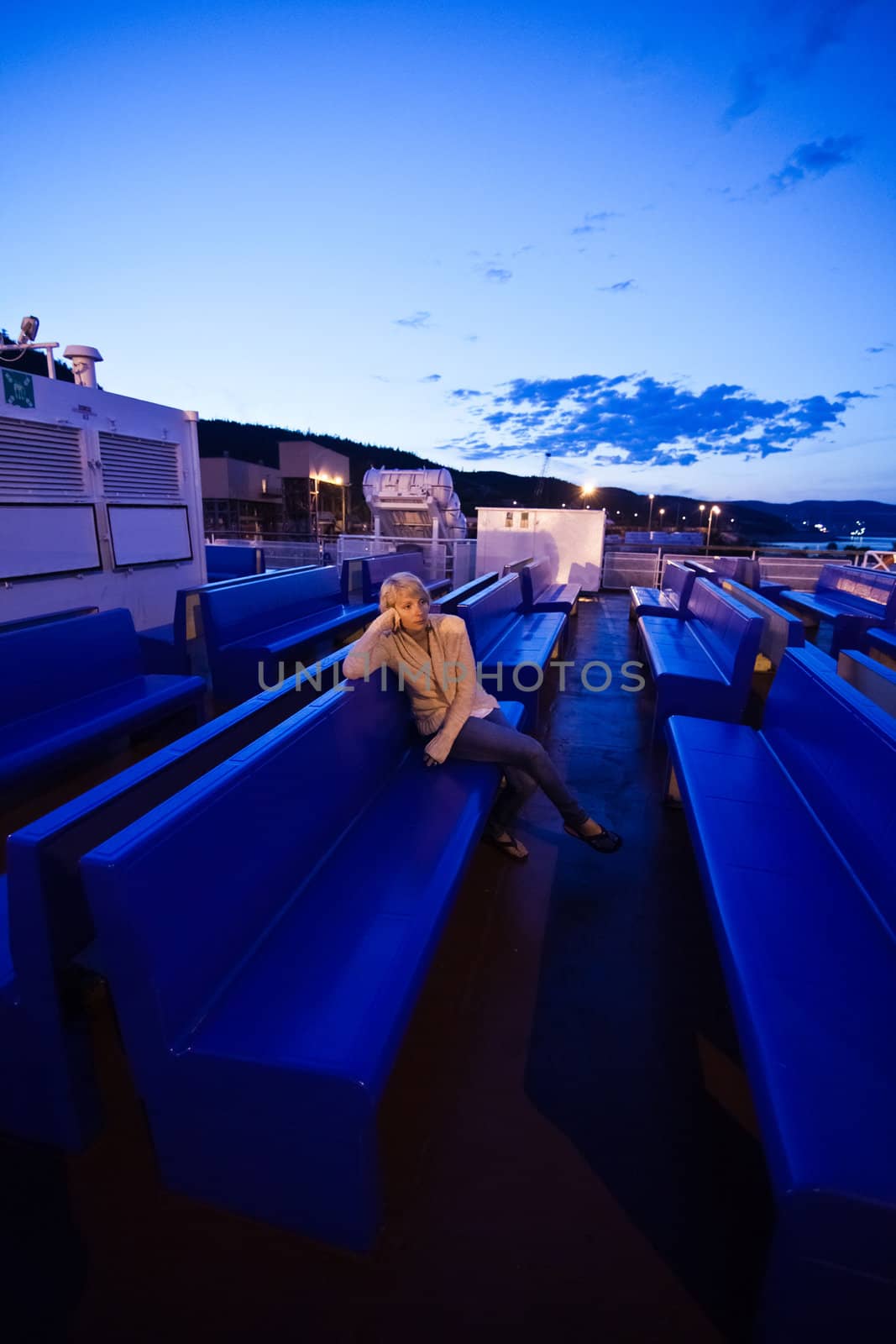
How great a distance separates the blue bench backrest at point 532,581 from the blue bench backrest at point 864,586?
3.93 metres

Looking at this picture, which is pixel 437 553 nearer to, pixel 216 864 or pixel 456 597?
pixel 456 597

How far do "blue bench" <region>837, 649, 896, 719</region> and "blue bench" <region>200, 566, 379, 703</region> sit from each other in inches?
162

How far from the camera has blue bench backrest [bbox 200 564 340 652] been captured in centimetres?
503

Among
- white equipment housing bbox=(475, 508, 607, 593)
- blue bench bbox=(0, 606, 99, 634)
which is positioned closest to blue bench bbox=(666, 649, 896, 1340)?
blue bench bbox=(0, 606, 99, 634)

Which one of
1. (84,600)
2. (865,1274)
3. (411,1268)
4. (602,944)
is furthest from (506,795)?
(84,600)

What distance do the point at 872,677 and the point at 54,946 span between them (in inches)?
156

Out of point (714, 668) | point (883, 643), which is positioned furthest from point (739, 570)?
point (714, 668)

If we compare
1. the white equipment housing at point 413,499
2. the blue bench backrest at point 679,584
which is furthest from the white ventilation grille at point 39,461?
the white equipment housing at point 413,499

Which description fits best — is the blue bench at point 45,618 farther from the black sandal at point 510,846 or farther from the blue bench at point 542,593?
the blue bench at point 542,593

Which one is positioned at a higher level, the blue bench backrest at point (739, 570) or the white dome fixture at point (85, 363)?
the white dome fixture at point (85, 363)

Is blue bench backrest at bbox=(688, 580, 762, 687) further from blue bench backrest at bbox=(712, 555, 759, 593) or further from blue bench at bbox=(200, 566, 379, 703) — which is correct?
blue bench backrest at bbox=(712, 555, 759, 593)

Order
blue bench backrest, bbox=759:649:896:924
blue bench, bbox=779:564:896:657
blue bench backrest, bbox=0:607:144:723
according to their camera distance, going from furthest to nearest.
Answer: blue bench, bbox=779:564:896:657 → blue bench backrest, bbox=0:607:144:723 → blue bench backrest, bbox=759:649:896:924

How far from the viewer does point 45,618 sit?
5.36 meters

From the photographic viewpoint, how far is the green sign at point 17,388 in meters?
5.12
